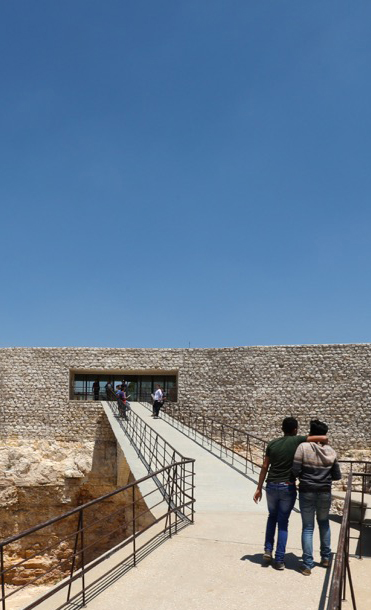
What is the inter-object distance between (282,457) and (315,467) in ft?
1.04

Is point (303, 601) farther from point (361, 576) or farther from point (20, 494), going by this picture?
point (20, 494)

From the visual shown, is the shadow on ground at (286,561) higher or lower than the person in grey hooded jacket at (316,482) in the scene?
lower

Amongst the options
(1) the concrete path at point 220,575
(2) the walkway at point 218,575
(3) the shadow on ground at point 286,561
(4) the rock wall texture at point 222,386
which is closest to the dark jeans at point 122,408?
(4) the rock wall texture at point 222,386

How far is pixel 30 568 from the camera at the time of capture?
17.8m

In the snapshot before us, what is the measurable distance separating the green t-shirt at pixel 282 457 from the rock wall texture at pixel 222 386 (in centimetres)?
1599

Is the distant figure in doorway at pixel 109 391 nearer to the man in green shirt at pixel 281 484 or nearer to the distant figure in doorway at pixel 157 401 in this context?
the distant figure in doorway at pixel 157 401

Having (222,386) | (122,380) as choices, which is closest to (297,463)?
(222,386)

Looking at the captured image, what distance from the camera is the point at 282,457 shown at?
511 cm

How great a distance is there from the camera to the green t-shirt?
509 cm

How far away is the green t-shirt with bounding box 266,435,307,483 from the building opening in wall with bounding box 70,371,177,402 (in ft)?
61.3

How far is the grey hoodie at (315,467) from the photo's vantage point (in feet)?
16.3

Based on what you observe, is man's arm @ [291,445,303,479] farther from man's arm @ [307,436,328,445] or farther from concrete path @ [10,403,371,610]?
concrete path @ [10,403,371,610]

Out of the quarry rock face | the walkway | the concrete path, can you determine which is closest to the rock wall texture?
the quarry rock face

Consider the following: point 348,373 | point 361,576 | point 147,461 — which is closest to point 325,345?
point 348,373
